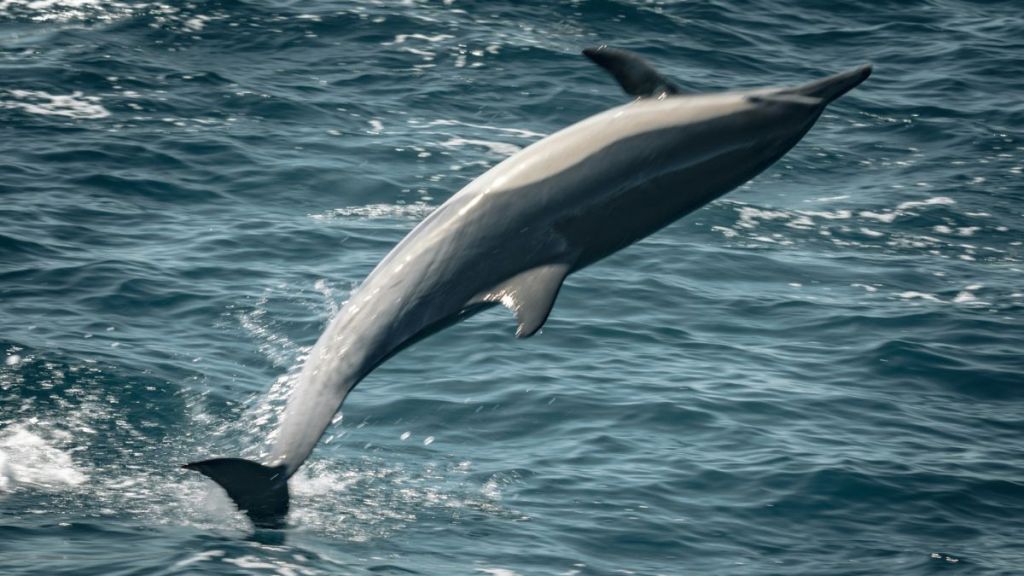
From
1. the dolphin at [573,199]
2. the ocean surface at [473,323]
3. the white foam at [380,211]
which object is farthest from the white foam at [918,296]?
the dolphin at [573,199]

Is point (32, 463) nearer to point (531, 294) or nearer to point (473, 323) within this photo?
point (531, 294)

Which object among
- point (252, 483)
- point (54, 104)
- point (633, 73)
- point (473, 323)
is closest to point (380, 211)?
point (473, 323)

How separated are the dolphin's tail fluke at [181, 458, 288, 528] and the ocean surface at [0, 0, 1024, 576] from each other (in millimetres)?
495

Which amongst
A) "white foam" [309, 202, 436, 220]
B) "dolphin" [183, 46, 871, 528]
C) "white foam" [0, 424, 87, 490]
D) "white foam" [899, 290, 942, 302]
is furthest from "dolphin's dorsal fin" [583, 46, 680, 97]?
"white foam" [309, 202, 436, 220]

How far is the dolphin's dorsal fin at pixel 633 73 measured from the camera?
6754mm

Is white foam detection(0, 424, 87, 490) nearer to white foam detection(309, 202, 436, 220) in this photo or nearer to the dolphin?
the dolphin

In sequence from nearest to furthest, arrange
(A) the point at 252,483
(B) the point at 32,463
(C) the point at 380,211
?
(A) the point at 252,483 < (B) the point at 32,463 < (C) the point at 380,211

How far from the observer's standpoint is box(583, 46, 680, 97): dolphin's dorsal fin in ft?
22.2

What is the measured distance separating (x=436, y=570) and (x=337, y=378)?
2.14m

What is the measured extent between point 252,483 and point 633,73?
3.08 meters

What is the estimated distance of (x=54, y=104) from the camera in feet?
61.1

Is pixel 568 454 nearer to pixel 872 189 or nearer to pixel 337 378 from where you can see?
pixel 337 378

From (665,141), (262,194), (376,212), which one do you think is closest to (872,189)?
(376,212)

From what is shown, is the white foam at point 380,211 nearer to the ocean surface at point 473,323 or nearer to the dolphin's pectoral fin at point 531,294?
the ocean surface at point 473,323
